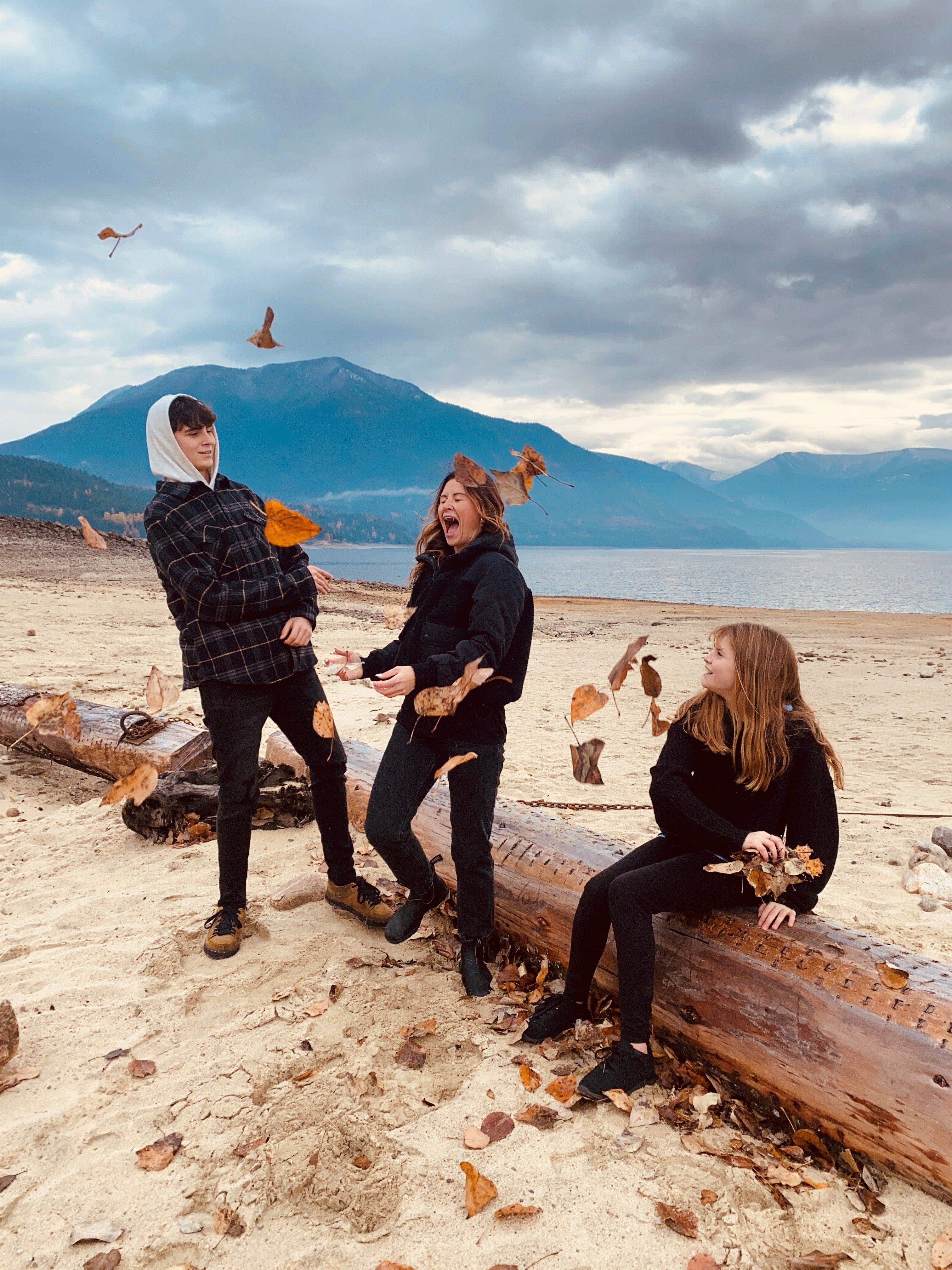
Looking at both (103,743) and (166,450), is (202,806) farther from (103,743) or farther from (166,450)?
(166,450)

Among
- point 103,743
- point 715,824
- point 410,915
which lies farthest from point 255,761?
point 103,743

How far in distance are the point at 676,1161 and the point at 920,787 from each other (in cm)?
505

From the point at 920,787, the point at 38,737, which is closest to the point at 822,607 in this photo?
the point at 920,787

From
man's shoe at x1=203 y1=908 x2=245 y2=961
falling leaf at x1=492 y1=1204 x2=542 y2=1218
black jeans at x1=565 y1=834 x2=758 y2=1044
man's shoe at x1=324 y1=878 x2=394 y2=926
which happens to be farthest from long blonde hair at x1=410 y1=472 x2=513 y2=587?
falling leaf at x1=492 y1=1204 x2=542 y2=1218

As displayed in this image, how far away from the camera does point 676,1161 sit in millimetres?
2215

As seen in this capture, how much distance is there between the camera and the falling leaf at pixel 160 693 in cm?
713

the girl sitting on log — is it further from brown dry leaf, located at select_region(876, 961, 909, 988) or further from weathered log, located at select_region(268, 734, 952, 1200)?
brown dry leaf, located at select_region(876, 961, 909, 988)

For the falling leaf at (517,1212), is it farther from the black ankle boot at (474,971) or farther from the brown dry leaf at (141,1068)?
the brown dry leaf at (141,1068)

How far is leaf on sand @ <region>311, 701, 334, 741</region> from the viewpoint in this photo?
3.34 metres

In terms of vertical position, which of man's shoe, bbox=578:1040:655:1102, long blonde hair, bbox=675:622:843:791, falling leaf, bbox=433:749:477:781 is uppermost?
long blonde hair, bbox=675:622:843:791

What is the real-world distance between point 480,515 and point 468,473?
0.18m

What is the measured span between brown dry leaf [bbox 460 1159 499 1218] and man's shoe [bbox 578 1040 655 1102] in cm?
48

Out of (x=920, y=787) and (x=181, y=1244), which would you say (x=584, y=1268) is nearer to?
(x=181, y=1244)

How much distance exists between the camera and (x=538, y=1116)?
7.87ft
